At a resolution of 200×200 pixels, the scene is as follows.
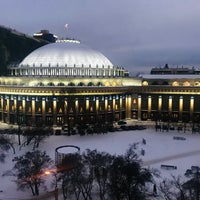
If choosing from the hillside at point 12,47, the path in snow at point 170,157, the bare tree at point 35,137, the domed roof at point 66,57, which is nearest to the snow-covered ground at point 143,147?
the path in snow at point 170,157

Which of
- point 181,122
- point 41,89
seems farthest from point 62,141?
point 181,122

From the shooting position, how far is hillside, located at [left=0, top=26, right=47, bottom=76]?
148 metres

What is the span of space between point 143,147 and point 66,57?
48.7 m

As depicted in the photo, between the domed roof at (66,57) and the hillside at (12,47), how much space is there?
161 ft

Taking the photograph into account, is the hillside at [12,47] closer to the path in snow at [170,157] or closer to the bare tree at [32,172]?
the path in snow at [170,157]

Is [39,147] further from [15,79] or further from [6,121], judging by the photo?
[15,79]

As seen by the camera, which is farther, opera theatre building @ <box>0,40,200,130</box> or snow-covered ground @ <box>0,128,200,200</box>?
opera theatre building @ <box>0,40,200,130</box>

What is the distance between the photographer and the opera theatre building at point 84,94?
78.2m

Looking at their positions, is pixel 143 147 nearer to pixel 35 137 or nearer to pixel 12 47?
pixel 35 137

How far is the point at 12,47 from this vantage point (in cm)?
15600

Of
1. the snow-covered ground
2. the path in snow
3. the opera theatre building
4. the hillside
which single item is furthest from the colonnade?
the hillside

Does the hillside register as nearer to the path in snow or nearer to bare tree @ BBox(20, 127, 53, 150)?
bare tree @ BBox(20, 127, 53, 150)

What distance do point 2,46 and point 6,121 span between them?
7828 cm

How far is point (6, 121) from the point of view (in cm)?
8225
